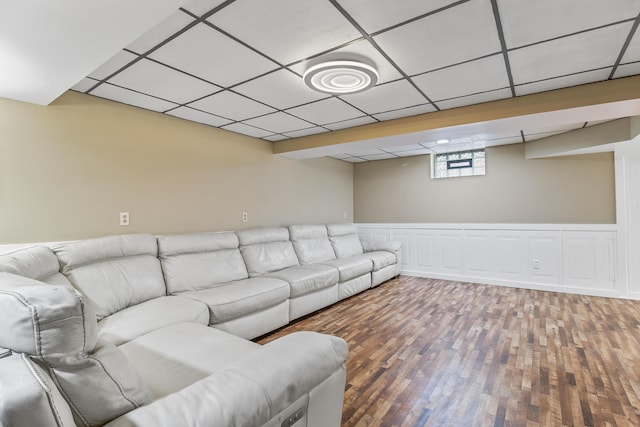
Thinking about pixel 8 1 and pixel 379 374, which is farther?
pixel 379 374

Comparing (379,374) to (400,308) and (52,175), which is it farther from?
(52,175)

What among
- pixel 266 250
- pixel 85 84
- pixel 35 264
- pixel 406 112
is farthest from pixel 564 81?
pixel 35 264

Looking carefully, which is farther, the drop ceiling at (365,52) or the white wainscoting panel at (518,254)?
the white wainscoting panel at (518,254)

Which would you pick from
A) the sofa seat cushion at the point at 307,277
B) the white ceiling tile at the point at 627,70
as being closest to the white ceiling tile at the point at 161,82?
the sofa seat cushion at the point at 307,277

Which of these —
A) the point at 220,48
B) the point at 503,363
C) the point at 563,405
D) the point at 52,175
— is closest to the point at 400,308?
the point at 503,363

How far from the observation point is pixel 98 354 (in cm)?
96

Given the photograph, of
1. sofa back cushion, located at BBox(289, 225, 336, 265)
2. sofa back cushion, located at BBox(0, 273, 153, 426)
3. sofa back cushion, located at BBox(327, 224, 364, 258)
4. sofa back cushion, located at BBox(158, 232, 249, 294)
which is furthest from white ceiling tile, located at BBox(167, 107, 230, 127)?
sofa back cushion, located at BBox(0, 273, 153, 426)

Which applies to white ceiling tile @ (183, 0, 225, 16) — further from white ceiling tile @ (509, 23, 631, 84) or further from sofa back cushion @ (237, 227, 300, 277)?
sofa back cushion @ (237, 227, 300, 277)

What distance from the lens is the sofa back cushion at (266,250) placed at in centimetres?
357

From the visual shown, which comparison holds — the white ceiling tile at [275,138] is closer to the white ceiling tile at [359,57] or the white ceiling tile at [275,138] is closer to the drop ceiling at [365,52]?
the drop ceiling at [365,52]

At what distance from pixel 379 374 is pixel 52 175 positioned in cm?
306

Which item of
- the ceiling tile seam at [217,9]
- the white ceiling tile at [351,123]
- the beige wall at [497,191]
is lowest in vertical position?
the beige wall at [497,191]

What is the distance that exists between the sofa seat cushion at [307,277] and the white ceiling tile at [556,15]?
2.71 meters

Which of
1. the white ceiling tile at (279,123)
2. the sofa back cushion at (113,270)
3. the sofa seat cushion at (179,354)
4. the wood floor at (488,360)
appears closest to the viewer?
the sofa seat cushion at (179,354)
